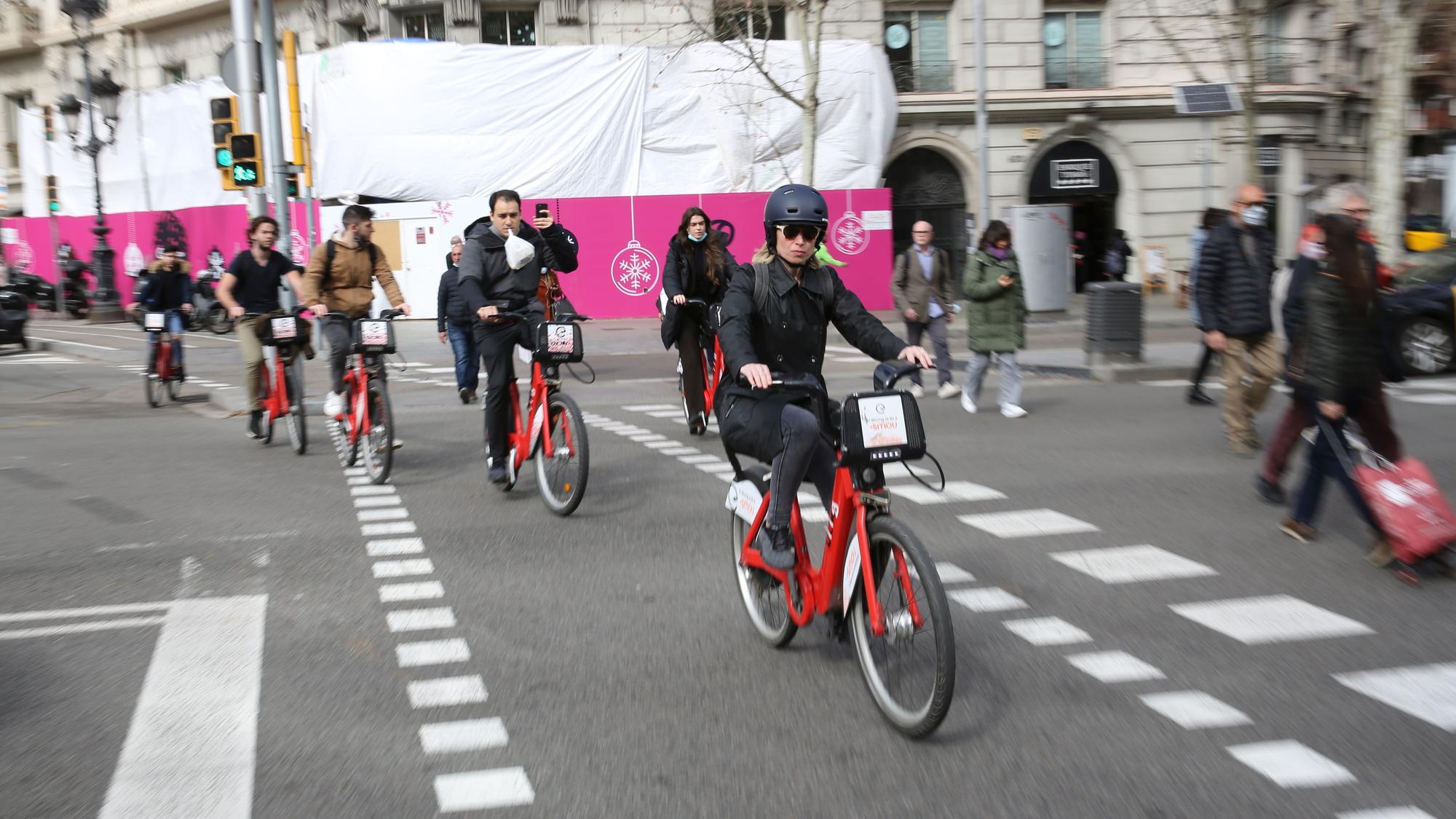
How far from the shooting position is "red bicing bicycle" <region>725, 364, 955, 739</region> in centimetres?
406

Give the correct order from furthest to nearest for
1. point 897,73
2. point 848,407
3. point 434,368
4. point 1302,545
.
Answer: point 897,73 < point 434,368 < point 1302,545 < point 848,407

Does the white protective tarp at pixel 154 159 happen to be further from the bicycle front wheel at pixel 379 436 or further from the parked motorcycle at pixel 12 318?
the bicycle front wheel at pixel 379 436

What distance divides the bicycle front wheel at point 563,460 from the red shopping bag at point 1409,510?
4.05 m

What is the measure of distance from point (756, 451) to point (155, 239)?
33.0 metres

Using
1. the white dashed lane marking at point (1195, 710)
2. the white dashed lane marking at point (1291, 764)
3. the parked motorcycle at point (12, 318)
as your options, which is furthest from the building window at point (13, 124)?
the white dashed lane marking at point (1291, 764)

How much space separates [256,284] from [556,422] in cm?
435

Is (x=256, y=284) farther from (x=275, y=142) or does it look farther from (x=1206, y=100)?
(x=1206, y=100)

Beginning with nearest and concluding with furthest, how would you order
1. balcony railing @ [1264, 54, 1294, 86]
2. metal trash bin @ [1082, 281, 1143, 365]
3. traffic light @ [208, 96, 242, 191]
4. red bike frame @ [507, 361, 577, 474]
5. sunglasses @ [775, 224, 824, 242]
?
sunglasses @ [775, 224, 824, 242]
red bike frame @ [507, 361, 577, 474]
metal trash bin @ [1082, 281, 1143, 365]
traffic light @ [208, 96, 242, 191]
balcony railing @ [1264, 54, 1294, 86]

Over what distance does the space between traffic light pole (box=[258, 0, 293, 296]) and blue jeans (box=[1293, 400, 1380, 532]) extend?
11063mm

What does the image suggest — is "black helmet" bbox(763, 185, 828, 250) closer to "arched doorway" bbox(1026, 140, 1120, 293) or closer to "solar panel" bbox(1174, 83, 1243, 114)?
"solar panel" bbox(1174, 83, 1243, 114)

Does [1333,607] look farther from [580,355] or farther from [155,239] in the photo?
[155,239]

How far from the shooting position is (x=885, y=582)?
4371mm

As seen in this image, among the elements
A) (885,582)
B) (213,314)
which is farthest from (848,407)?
(213,314)

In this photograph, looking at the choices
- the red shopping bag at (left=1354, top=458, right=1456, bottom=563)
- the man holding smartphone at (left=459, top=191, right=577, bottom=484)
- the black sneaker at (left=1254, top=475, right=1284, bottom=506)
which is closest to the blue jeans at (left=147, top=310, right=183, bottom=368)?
the man holding smartphone at (left=459, top=191, right=577, bottom=484)
